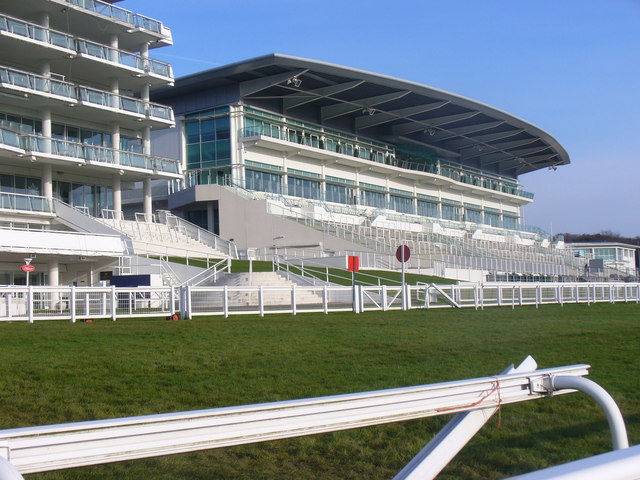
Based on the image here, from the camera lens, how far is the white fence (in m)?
21.2

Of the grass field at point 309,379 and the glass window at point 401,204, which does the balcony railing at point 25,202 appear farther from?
the glass window at point 401,204

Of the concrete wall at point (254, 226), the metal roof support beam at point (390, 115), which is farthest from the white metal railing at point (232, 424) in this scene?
the metal roof support beam at point (390, 115)

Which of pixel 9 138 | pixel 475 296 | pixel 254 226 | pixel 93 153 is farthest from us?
pixel 254 226

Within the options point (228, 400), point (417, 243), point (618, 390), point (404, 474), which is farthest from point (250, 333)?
point (417, 243)

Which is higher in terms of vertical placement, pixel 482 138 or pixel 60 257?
pixel 482 138

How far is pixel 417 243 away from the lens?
60.8 meters

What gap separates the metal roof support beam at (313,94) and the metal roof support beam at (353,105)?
325 cm

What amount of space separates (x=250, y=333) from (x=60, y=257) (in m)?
25.4

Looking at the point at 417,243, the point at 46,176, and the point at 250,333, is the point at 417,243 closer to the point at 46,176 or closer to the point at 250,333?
the point at 46,176

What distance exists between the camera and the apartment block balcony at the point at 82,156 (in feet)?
132

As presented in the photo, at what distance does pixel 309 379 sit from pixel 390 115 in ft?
212

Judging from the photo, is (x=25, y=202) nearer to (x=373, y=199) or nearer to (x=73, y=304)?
(x=73, y=304)

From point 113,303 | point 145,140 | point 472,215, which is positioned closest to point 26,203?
point 145,140

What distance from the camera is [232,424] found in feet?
12.6
